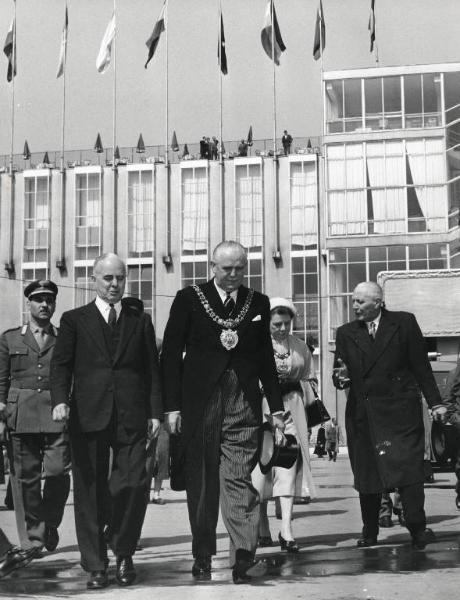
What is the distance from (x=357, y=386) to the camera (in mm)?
9773

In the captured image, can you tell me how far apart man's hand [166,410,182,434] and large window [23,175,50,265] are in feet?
202

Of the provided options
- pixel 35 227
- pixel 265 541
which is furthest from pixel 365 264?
pixel 265 541

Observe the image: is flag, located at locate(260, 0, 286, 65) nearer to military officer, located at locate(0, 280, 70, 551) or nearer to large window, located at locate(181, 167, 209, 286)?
large window, located at locate(181, 167, 209, 286)

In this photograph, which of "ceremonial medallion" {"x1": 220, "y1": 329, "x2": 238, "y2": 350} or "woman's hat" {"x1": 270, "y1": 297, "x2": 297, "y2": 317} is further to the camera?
"woman's hat" {"x1": 270, "y1": 297, "x2": 297, "y2": 317}

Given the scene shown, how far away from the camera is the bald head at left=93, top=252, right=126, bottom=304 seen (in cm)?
790

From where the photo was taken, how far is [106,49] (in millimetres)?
56500

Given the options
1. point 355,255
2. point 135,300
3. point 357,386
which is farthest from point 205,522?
point 355,255

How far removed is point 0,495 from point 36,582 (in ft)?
33.1

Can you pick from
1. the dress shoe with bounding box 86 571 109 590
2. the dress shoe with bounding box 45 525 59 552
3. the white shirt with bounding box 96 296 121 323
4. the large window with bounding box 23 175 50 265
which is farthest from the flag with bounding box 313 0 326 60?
the dress shoe with bounding box 86 571 109 590

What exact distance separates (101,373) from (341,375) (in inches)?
106

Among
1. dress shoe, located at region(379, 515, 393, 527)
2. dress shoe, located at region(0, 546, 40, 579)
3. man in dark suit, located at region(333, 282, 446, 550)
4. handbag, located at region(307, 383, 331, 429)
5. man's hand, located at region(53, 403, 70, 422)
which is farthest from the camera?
dress shoe, located at region(379, 515, 393, 527)

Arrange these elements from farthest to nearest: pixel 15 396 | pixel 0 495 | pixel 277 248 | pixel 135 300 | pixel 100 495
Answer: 1. pixel 277 248
2. pixel 0 495
3. pixel 15 396
4. pixel 135 300
5. pixel 100 495

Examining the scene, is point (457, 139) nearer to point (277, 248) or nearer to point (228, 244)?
point (277, 248)

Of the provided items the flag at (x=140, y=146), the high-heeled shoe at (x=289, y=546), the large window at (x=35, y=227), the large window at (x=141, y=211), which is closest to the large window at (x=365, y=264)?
the large window at (x=141, y=211)
